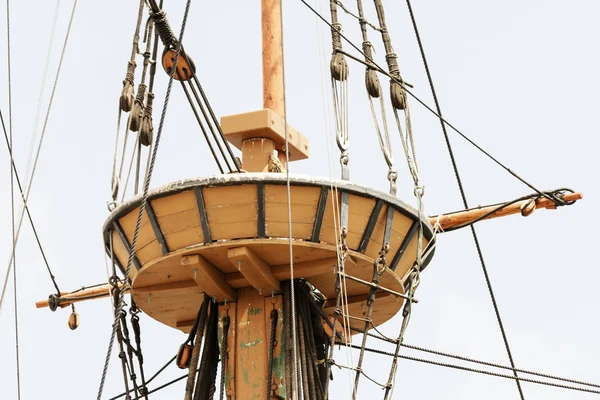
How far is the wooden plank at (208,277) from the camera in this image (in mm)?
11359

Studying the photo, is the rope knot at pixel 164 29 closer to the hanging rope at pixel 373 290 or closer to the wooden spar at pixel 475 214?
the hanging rope at pixel 373 290

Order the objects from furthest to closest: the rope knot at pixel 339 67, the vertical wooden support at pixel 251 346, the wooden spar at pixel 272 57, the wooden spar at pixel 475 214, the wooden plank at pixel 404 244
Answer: the wooden spar at pixel 475 214
the wooden spar at pixel 272 57
the rope knot at pixel 339 67
the wooden plank at pixel 404 244
the vertical wooden support at pixel 251 346

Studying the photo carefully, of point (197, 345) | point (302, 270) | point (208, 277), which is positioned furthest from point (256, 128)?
point (197, 345)

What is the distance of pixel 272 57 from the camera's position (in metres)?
13.3

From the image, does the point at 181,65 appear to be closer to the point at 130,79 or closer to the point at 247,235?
the point at 130,79

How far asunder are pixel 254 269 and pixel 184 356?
135 cm

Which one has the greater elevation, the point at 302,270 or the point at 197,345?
the point at 302,270

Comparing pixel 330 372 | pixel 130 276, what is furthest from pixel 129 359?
pixel 330 372

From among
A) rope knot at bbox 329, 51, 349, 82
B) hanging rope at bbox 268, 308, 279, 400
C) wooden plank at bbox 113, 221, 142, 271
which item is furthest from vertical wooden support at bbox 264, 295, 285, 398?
rope knot at bbox 329, 51, 349, 82

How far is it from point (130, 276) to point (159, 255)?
0.59 metres

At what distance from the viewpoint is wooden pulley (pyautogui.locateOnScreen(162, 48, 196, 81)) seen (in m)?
12.5

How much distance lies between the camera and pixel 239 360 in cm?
1187

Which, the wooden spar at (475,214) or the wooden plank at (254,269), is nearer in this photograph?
the wooden plank at (254,269)

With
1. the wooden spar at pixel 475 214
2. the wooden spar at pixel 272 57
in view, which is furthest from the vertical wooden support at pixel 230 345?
the wooden spar at pixel 475 214
